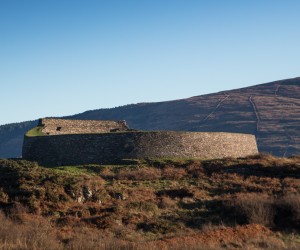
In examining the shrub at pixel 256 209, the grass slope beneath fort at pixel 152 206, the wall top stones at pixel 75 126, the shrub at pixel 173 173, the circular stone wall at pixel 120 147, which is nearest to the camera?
the grass slope beneath fort at pixel 152 206

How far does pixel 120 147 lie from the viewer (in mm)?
32625

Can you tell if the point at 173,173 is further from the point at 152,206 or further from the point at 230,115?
the point at 230,115

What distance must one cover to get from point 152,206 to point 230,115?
103 metres

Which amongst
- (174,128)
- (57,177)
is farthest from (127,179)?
(174,128)

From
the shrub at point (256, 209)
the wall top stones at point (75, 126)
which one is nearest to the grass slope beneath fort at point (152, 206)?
the shrub at point (256, 209)

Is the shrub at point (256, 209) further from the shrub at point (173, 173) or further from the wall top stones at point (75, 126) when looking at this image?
the wall top stones at point (75, 126)

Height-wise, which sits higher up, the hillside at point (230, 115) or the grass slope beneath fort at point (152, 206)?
the hillside at point (230, 115)

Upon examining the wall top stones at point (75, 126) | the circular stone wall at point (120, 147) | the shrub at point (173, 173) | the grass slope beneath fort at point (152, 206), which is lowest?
the grass slope beneath fort at point (152, 206)

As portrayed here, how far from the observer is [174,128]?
123875mm

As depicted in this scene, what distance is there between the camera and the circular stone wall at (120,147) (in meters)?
32.4

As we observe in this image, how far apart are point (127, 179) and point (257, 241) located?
41.5 ft

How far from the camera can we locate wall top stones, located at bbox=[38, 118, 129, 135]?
41.6 metres

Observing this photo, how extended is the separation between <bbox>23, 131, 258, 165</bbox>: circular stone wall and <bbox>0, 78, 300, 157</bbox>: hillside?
50979 millimetres

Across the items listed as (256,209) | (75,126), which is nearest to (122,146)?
(75,126)
